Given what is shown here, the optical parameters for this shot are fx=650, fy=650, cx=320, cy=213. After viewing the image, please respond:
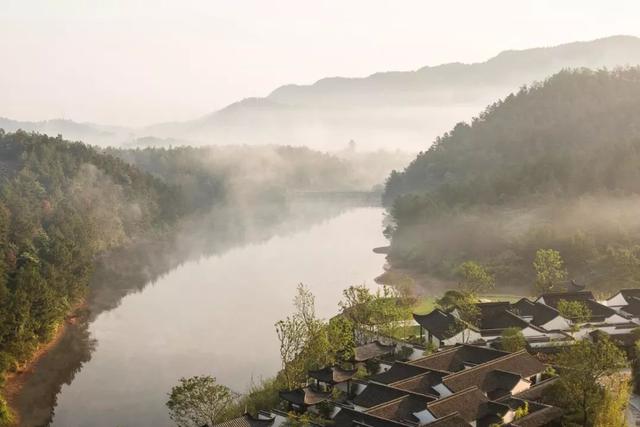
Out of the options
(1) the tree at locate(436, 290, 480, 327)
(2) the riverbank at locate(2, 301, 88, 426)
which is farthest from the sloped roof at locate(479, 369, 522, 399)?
(2) the riverbank at locate(2, 301, 88, 426)

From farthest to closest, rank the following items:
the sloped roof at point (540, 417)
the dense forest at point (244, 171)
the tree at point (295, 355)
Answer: the dense forest at point (244, 171), the tree at point (295, 355), the sloped roof at point (540, 417)

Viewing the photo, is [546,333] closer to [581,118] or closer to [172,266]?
[172,266]

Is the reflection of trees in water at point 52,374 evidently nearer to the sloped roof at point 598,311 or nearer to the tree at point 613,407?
the tree at point 613,407

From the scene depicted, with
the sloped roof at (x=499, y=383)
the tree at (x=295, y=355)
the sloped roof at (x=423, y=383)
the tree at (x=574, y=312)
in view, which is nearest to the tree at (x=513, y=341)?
the tree at (x=574, y=312)

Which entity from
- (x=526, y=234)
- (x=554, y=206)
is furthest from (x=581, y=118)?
(x=526, y=234)

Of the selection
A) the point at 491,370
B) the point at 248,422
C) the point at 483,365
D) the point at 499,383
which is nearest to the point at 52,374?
the point at 248,422

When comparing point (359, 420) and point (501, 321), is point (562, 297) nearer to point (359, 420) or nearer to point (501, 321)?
point (501, 321)
